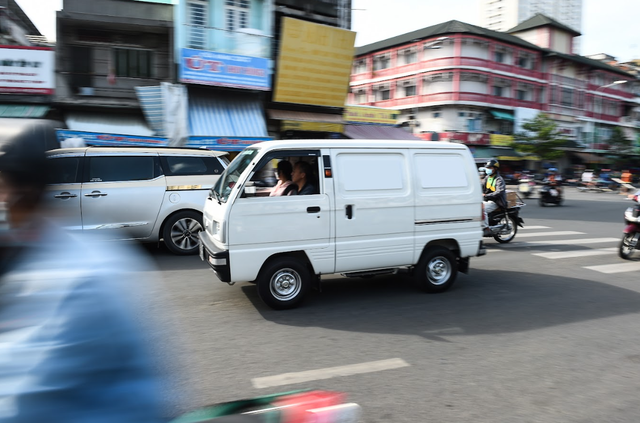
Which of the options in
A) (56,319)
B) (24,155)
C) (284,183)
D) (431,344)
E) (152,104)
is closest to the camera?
(56,319)

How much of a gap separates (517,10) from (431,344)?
124198 mm

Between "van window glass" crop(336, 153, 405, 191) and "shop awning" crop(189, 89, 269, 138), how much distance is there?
11.5m

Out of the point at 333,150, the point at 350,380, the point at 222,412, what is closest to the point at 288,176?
the point at 333,150

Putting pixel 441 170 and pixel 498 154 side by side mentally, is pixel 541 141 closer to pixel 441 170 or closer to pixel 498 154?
pixel 498 154

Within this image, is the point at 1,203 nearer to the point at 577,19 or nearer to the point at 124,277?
the point at 124,277

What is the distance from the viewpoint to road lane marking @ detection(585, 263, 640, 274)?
26.0ft

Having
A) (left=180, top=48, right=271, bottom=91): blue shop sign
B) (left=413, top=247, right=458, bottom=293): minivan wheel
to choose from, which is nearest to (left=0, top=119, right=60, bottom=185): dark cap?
(left=413, top=247, right=458, bottom=293): minivan wheel

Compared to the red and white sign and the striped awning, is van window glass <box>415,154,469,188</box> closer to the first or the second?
the striped awning

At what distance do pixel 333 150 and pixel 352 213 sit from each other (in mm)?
786


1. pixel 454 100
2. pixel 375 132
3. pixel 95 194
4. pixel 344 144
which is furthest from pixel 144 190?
pixel 454 100

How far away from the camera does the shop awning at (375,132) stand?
2330 cm

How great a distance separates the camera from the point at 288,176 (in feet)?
20.1

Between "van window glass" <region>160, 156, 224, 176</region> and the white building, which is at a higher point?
the white building

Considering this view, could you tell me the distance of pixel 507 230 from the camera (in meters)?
10.4
